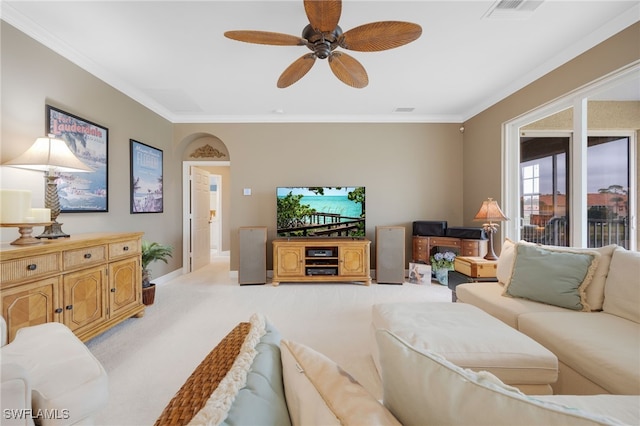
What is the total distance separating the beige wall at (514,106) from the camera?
2105 millimetres

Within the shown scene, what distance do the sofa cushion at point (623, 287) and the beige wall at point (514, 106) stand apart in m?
1.62

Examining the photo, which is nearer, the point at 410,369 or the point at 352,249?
the point at 410,369

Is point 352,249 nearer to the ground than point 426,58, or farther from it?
nearer to the ground

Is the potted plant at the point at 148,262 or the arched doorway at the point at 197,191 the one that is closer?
the potted plant at the point at 148,262

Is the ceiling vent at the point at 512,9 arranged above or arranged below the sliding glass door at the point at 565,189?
above

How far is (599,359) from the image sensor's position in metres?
1.21

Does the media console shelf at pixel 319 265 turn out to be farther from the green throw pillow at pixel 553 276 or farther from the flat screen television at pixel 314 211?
the green throw pillow at pixel 553 276

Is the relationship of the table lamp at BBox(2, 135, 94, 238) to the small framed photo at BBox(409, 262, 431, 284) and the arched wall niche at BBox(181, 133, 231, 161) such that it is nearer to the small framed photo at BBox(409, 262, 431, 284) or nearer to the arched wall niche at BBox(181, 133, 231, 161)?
the arched wall niche at BBox(181, 133, 231, 161)

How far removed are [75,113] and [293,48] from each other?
7.35ft

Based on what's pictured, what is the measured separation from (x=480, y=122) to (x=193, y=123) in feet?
14.9

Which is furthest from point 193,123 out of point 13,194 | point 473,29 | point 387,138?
point 473,29

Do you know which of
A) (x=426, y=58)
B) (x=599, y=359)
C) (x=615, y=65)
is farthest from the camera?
(x=426, y=58)

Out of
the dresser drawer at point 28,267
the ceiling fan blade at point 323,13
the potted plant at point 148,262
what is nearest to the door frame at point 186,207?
the potted plant at point 148,262

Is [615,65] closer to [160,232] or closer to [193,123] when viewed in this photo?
[193,123]
